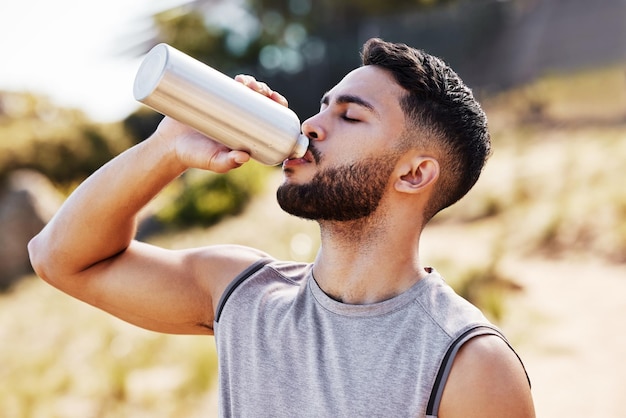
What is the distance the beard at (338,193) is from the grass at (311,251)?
2.85 metres

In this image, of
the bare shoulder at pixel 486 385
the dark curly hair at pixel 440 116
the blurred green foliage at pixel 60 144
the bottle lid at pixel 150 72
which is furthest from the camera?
the blurred green foliage at pixel 60 144

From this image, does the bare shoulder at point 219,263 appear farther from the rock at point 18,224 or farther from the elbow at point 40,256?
the rock at point 18,224

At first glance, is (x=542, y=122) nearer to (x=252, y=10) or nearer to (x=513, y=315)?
(x=513, y=315)

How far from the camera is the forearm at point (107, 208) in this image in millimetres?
2197

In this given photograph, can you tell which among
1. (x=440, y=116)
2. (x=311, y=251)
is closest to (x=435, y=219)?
(x=311, y=251)

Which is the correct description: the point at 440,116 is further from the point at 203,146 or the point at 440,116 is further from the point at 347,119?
the point at 203,146

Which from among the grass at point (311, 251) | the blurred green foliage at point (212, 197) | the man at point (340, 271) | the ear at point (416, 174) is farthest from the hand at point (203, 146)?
the blurred green foliage at point (212, 197)

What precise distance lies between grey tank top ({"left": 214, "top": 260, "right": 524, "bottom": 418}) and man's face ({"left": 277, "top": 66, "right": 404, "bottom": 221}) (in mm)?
257

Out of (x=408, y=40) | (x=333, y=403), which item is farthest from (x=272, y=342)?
(x=408, y=40)

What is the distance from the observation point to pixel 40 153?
522 inches

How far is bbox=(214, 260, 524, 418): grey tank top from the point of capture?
5.57 feet

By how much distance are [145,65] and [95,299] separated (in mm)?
817

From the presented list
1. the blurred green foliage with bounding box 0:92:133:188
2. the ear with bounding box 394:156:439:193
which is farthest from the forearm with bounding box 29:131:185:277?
the blurred green foliage with bounding box 0:92:133:188

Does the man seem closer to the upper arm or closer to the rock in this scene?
the upper arm
